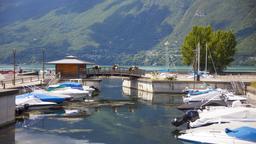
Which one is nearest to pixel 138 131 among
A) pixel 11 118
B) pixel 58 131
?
pixel 58 131

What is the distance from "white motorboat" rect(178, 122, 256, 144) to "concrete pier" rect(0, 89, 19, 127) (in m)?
16.5

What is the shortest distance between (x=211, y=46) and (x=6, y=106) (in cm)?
9369

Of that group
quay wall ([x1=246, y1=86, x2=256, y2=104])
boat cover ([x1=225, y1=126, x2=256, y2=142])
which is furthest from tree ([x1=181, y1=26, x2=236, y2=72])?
boat cover ([x1=225, y1=126, x2=256, y2=142])

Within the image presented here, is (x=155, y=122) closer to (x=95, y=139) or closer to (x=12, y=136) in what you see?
(x=95, y=139)

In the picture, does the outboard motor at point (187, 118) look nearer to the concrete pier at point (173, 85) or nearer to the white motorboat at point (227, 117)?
the white motorboat at point (227, 117)

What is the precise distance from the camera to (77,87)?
8294 cm

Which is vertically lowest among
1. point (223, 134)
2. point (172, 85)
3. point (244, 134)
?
point (223, 134)

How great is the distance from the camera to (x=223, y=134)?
3581 centimetres

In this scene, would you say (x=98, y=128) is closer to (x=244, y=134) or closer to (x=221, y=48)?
(x=244, y=134)

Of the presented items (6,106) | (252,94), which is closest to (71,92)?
(252,94)

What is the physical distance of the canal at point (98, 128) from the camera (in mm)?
41500

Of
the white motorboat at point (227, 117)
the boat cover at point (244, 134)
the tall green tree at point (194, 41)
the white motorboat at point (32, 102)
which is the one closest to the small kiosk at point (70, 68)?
the tall green tree at point (194, 41)

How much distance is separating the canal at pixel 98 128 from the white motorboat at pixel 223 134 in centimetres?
337

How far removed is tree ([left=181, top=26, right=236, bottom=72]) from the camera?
12875cm
